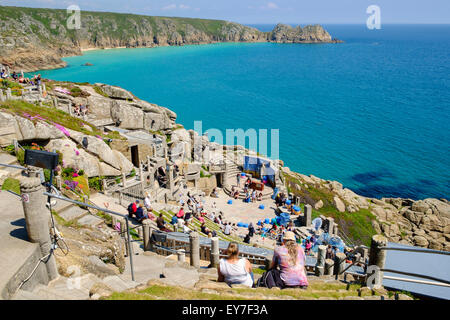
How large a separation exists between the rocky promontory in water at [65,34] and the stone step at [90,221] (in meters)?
92.6

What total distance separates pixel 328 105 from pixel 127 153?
60.2 meters

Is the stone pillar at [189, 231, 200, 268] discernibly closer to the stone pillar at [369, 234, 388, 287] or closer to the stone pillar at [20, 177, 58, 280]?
the stone pillar at [20, 177, 58, 280]

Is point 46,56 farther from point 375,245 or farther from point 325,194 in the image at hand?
point 375,245

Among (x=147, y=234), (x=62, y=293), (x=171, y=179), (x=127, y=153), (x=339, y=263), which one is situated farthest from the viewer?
(x=127, y=153)

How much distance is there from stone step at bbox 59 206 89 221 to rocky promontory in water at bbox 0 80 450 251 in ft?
25.0

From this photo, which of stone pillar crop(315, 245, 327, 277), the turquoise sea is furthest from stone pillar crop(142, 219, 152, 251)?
the turquoise sea

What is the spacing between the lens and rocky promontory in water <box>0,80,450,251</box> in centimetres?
1920

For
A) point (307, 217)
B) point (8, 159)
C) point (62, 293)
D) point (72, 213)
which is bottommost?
point (307, 217)

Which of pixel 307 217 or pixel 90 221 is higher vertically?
pixel 90 221

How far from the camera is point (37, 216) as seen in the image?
22.3ft

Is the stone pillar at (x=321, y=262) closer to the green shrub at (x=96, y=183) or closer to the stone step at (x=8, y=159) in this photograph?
the stone step at (x=8, y=159)

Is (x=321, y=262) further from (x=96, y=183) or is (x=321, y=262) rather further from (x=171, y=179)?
(x=171, y=179)

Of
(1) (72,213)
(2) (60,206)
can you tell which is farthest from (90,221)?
(2) (60,206)
